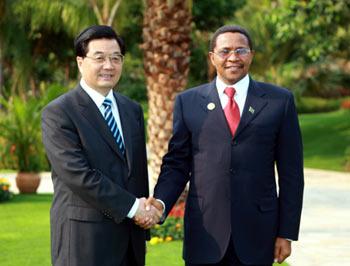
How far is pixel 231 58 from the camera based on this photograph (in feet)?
16.9

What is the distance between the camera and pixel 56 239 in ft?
16.6

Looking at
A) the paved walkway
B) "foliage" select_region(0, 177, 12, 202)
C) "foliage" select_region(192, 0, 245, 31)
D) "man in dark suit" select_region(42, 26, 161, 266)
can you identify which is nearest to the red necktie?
"man in dark suit" select_region(42, 26, 161, 266)

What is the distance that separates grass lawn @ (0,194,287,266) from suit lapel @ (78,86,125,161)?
4.91 m

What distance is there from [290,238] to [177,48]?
7049mm

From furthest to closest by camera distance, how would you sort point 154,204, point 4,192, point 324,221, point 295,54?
1. point 295,54
2. point 4,192
3. point 324,221
4. point 154,204

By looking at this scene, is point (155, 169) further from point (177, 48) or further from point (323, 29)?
point (323, 29)

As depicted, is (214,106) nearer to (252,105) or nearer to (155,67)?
(252,105)

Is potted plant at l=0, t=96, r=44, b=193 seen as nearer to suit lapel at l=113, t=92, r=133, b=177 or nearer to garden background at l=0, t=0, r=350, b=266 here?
garden background at l=0, t=0, r=350, b=266

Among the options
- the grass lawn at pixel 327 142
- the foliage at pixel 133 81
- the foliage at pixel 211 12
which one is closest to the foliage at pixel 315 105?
the foliage at pixel 133 81

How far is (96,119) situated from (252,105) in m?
0.92

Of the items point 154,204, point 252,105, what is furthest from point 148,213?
point 252,105

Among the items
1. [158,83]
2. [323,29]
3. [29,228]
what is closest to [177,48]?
[158,83]

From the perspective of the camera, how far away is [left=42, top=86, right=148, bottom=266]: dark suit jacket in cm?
491

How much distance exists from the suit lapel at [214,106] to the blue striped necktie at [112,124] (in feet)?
1.81
